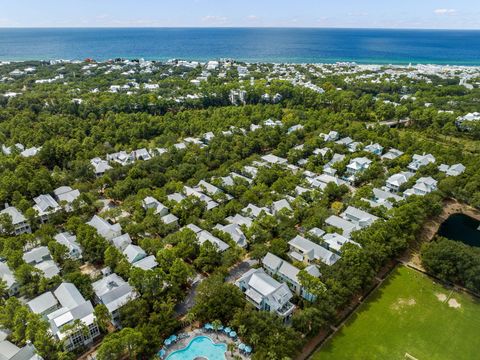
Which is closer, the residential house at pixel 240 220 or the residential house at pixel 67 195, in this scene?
the residential house at pixel 240 220

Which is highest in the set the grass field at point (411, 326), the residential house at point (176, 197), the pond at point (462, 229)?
the residential house at point (176, 197)

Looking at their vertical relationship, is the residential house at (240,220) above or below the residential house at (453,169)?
below

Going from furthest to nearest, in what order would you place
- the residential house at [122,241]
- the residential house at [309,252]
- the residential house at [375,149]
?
1. the residential house at [375,149]
2. the residential house at [122,241]
3. the residential house at [309,252]

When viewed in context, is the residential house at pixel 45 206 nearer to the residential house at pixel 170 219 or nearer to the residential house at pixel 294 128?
the residential house at pixel 170 219

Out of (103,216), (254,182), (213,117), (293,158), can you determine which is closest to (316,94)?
(213,117)

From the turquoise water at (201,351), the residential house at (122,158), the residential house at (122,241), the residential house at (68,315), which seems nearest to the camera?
the turquoise water at (201,351)

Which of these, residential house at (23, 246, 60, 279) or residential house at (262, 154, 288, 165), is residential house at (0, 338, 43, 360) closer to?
residential house at (23, 246, 60, 279)

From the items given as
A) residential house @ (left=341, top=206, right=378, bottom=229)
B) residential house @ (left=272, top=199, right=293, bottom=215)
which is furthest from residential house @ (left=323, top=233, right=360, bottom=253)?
residential house @ (left=272, top=199, right=293, bottom=215)

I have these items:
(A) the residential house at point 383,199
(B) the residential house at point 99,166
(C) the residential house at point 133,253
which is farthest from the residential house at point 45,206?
(A) the residential house at point 383,199
